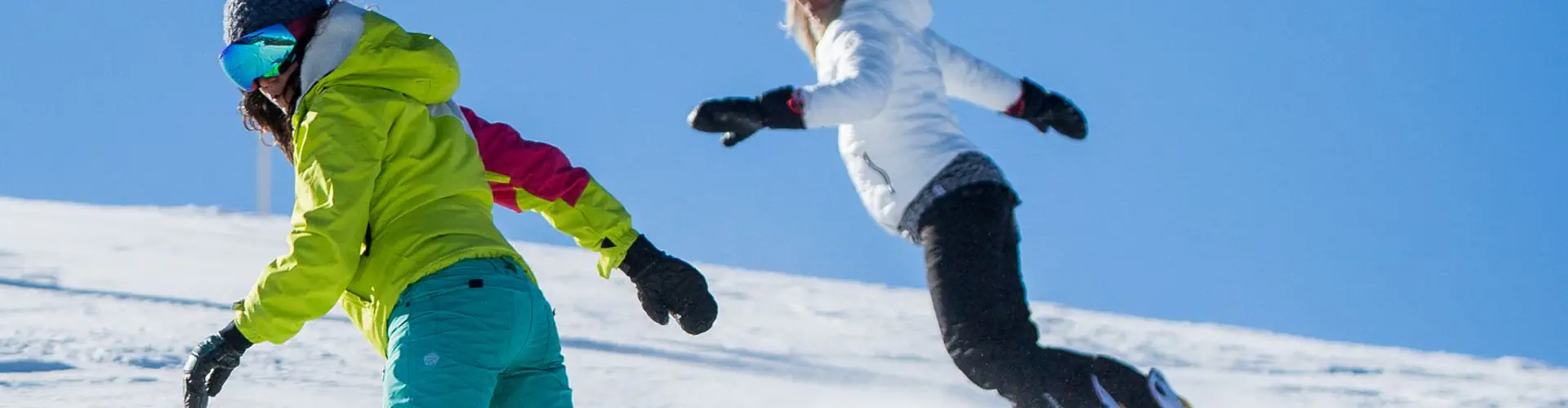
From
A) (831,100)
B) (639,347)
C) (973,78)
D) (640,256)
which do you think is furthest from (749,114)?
(639,347)

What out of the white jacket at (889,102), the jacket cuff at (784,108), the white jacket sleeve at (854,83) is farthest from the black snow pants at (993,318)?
the jacket cuff at (784,108)

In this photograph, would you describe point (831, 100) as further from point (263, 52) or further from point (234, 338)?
point (234, 338)

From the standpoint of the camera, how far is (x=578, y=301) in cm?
752

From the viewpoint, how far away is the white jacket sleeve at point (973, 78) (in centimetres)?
376

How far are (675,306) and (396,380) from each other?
70cm

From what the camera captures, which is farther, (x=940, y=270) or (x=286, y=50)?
(x=940, y=270)

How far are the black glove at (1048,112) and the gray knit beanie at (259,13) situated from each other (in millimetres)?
1999

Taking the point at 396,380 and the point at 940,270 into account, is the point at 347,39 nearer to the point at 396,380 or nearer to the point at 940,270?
the point at 396,380

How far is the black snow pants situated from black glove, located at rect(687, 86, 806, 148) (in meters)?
0.41

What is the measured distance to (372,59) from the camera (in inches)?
91.8

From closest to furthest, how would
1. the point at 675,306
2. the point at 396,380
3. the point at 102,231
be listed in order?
the point at 396,380, the point at 675,306, the point at 102,231

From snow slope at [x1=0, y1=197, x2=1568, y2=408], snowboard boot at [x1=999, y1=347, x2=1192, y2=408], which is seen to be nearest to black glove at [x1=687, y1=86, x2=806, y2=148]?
snowboard boot at [x1=999, y1=347, x2=1192, y2=408]

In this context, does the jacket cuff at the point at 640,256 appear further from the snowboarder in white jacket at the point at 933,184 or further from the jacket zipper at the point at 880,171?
the jacket zipper at the point at 880,171

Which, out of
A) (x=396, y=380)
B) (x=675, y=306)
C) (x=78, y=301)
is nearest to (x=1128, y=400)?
(x=675, y=306)
